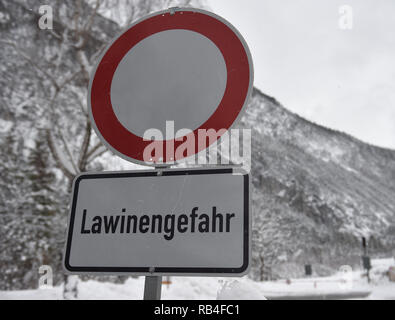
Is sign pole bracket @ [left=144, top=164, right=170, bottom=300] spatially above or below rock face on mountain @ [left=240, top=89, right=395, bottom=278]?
below

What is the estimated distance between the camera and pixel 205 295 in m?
9.98

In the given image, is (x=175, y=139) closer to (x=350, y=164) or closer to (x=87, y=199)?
(x=87, y=199)

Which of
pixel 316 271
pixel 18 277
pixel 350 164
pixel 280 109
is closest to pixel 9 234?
pixel 18 277

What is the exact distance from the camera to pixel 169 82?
1.16 meters

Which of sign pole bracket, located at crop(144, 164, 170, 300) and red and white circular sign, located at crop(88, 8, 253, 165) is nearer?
sign pole bracket, located at crop(144, 164, 170, 300)

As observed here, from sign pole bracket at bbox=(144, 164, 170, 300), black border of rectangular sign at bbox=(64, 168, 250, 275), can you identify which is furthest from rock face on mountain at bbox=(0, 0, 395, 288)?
sign pole bracket at bbox=(144, 164, 170, 300)

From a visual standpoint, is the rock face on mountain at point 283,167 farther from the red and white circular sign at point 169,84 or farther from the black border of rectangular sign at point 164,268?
the black border of rectangular sign at point 164,268

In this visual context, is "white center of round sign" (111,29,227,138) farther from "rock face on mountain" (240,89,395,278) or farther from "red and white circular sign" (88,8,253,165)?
"rock face on mountain" (240,89,395,278)

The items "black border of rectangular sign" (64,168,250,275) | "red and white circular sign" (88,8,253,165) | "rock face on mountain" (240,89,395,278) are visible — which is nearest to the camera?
"black border of rectangular sign" (64,168,250,275)

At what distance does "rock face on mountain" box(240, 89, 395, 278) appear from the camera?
24.7 meters

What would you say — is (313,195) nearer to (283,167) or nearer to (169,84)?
(283,167)

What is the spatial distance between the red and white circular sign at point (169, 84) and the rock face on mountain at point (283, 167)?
0.43m

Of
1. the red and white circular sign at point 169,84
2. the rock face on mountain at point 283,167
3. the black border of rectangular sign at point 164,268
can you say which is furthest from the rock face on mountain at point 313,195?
the black border of rectangular sign at point 164,268

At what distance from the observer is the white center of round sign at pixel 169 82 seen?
1.10 meters
